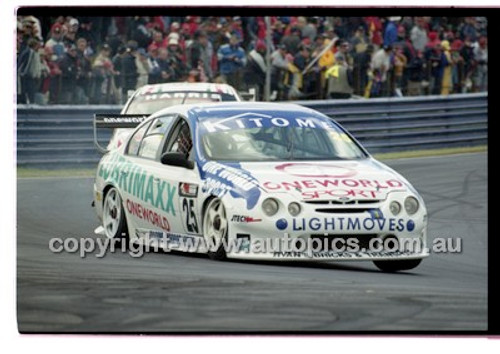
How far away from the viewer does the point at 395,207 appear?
1113 inches

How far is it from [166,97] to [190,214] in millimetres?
767

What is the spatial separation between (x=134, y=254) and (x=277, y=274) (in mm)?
926

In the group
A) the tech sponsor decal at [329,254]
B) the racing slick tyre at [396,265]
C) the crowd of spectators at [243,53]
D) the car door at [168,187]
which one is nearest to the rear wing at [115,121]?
the crowd of spectators at [243,53]

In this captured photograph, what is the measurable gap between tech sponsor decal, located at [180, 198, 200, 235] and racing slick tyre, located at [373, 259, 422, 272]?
116 cm

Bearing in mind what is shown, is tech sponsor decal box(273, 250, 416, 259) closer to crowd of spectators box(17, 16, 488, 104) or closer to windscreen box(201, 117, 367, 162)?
windscreen box(201, 117, 367, 162)

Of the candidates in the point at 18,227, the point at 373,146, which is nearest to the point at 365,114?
the point at 373,146

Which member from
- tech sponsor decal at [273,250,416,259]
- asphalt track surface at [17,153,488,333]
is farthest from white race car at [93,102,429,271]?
asphalt track surface at [17,153,488,333]

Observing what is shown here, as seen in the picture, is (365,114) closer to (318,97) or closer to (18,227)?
(318,97)

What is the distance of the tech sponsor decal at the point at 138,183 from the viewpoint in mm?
28531

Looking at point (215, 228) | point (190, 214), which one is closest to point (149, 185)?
point (190, 214)

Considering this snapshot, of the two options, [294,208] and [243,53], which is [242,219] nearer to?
[294,208]

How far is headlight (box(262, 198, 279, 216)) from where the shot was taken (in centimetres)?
2809

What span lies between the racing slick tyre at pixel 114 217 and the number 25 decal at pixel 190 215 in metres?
0.40

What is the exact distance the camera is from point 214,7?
28.0 metres
